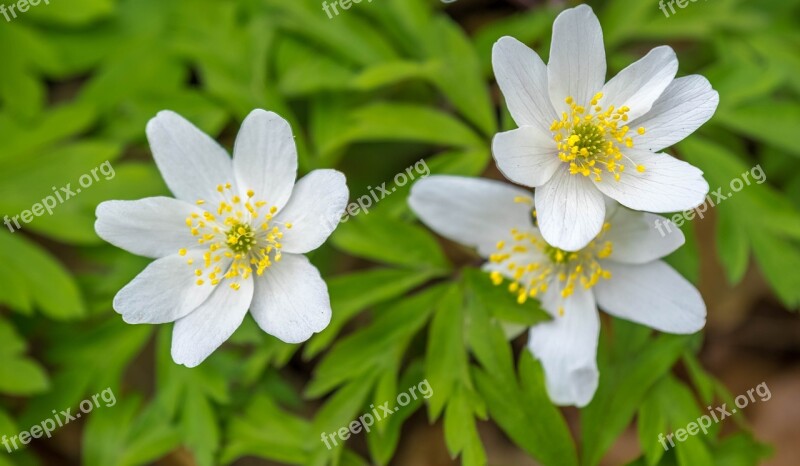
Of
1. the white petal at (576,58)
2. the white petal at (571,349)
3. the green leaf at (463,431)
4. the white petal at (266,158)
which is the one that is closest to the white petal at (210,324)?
the white petal at (266,158)

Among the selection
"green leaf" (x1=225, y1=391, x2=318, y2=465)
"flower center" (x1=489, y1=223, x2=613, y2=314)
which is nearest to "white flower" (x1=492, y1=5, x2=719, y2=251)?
"flower center" (x1=489, y1=223, x2=613, y2=314)

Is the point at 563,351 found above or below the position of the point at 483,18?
below

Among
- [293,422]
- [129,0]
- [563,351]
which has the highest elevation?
[129,0]

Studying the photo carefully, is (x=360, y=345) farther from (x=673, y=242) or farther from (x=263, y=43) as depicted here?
(x=263, y=43)

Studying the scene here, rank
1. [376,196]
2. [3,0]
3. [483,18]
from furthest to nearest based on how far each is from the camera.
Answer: [483,18] → [3,0] → [376,196]

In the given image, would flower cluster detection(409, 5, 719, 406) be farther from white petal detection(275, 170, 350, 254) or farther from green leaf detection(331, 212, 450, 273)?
white petal detection(275, 170, 350, 254)

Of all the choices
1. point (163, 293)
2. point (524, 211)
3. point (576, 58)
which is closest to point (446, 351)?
point (524, 211)

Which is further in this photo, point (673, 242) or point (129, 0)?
point (129, 0)

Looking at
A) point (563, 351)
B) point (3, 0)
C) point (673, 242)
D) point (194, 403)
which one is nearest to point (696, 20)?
point (673, 242)
